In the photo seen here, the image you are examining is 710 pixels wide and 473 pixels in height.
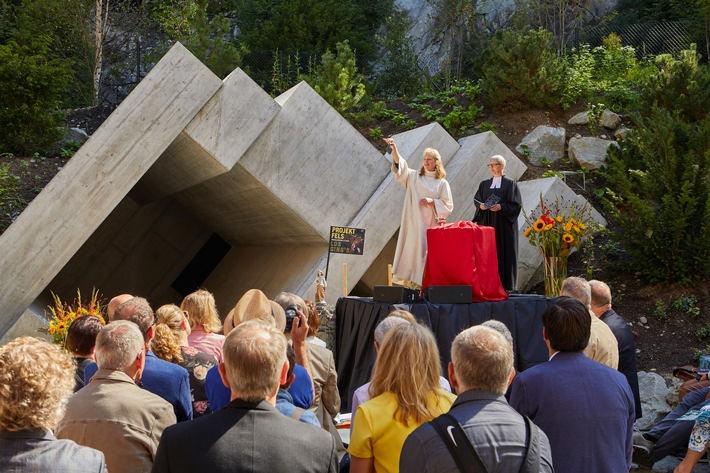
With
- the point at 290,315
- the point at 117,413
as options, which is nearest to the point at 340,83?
the point at 290,315

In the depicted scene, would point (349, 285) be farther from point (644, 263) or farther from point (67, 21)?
point (67, 21)

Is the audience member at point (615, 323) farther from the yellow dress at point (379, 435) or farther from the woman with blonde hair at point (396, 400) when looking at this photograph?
the yellow dress at point (379, 435)

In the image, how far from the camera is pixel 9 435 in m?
2.26

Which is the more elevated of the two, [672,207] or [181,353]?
[672,207]

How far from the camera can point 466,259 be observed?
23.8 feet

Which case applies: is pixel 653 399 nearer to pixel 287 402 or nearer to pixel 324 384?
pixel 324 384

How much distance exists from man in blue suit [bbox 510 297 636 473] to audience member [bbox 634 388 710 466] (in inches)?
113

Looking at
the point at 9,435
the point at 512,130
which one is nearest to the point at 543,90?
the point at 512,130

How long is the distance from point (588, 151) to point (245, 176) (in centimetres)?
592

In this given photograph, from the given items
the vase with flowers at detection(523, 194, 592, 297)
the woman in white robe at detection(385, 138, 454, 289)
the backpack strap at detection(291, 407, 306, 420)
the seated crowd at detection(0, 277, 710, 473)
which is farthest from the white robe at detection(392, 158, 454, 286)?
the backpack strap at detection(291, 407, 306, 420)

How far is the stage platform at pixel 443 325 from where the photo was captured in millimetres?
6973

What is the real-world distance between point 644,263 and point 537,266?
1307mm

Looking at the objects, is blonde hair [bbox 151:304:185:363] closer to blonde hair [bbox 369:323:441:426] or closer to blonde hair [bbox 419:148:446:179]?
blonde hair [bbox 369:323:441:426]

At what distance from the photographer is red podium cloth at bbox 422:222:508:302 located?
286 inches
